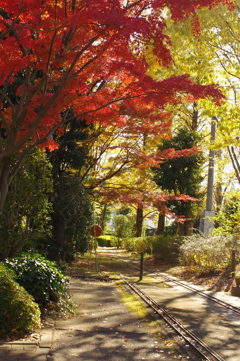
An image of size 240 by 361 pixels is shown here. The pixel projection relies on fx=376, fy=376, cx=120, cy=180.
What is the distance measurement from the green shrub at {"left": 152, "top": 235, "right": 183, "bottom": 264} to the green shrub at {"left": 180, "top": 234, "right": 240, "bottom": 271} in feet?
10.1

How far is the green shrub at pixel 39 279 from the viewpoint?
644 centimetres

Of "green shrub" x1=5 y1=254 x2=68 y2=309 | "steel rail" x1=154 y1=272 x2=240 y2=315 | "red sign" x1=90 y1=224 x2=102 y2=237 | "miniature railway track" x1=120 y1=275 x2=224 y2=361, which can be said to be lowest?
"miniature railway track" x1=120 y1=275 x2=224 y2=361

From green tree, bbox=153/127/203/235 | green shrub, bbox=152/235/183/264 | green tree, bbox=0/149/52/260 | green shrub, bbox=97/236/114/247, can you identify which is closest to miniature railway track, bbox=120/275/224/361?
green tree, bbox=0/149/52/260

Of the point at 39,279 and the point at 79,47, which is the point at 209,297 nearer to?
the point at 39,279

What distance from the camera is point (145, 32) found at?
5.73 m

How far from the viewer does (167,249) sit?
62.0 ft

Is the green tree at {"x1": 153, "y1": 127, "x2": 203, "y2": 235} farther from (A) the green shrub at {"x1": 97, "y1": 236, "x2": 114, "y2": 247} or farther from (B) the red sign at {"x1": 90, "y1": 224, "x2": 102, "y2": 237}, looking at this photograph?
(A) the green shrub at {"x1": 97, "y1": 236, "x2": 114, "y2": 247}

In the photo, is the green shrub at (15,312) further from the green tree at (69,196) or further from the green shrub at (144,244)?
the green shrub at (144,244)

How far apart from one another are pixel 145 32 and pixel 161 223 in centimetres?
2107

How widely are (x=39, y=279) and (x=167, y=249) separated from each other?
1304 cm

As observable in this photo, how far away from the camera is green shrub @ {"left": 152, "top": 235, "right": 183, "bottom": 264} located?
17984 millimetres

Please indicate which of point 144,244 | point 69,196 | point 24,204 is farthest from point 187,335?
point 144,244

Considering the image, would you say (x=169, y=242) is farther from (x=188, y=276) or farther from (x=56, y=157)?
(x=56, y=157)

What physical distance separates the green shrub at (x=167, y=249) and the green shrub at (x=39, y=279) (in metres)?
10.9
